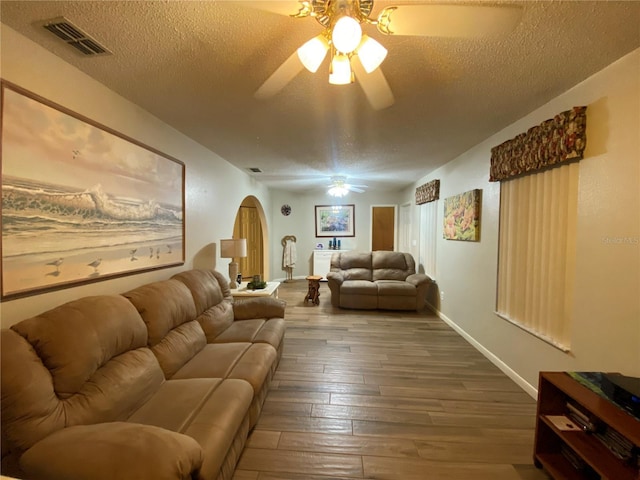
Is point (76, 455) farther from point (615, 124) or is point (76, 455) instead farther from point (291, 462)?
point (615, 124)

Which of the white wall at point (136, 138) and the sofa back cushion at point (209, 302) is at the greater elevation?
the white wall at point (136, 138)

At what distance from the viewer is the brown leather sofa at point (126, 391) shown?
1.03 m

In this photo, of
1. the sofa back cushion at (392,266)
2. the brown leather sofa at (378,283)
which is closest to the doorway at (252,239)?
the brown leather sofa at (378,283)

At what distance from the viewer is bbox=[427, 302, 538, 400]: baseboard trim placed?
2378mm

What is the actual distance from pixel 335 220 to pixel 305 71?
5787mm

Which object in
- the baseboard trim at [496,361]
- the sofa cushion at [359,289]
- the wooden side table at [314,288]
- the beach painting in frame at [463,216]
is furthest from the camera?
the wooden side table at [314,288]

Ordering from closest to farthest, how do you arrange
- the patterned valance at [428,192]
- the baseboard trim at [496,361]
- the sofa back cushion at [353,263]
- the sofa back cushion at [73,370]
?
Answer: the sofa back cushion at [73,370], the baseboard trim at [496,361], the patterned valance at [428,192], the sofa back cushion at [353,263]

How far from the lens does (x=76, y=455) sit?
101 centimetres

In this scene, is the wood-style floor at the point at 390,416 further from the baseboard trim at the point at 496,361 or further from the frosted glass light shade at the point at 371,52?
the frosted glass light shade at the point at 371,52

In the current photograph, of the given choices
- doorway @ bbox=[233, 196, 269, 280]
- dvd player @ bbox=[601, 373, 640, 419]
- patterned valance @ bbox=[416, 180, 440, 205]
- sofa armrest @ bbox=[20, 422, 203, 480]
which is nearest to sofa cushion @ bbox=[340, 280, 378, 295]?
patterned valance @ bbox=[416, 180, 440, 205]

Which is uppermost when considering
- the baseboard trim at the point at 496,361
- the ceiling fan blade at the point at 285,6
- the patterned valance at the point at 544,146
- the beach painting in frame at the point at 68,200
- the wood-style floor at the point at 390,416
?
the ceiling fan blade at the point at 285,6

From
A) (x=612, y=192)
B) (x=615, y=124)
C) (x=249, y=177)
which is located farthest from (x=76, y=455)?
(x=249, y=177)

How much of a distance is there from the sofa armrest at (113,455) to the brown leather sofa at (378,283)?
3.94m

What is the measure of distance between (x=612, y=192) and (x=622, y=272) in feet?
1.63
